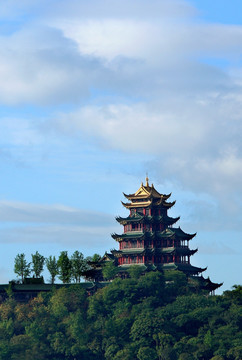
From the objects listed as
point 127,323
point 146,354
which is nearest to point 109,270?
point 127,323

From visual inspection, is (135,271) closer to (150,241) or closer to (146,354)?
(150,241)

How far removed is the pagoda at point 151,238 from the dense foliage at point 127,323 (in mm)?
6419

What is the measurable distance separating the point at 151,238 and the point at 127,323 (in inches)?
782

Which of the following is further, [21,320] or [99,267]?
[99,267]

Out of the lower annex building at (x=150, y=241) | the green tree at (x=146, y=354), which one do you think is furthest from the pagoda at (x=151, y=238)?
the green tree at (x=146, y=354)

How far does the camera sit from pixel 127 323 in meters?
150

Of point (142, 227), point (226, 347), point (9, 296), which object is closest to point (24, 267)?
point (9, 296)

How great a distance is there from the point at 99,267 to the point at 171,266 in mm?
11938

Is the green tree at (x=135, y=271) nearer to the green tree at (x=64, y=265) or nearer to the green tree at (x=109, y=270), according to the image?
the green tree at (x=109, y=270)

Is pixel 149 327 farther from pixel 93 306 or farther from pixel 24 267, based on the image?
pixel 24 267

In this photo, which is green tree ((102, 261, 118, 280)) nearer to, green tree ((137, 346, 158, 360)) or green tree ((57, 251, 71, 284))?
green tree ((57, 251, 71, 284))

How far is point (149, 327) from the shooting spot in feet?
482

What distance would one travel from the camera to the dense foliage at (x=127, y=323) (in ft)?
474

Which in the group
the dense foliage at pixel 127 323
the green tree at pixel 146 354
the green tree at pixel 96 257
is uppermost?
the green tree at pixel 96 257
